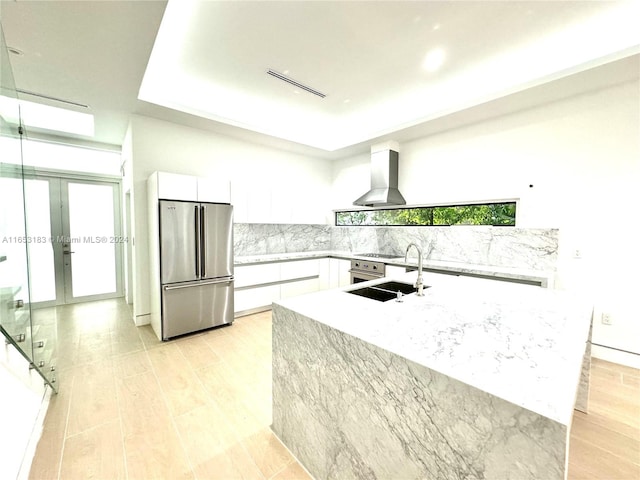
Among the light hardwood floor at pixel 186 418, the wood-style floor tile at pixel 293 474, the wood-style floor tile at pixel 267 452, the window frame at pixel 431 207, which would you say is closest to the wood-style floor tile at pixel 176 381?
the light hardwood floor at pixel 186 418

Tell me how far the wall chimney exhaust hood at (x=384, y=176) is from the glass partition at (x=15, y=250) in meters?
3.99

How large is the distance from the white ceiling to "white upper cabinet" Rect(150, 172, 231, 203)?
0.85 meters

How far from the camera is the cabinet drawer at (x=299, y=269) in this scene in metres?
4.51

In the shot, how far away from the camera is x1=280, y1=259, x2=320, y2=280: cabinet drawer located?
4509 mm

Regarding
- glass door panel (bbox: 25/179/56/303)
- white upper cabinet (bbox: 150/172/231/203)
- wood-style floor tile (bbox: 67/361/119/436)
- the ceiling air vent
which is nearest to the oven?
white upper cabinet (bbox: 150/172/231/203)

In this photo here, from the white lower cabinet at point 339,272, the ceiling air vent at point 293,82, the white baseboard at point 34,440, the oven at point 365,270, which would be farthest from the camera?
the white lower cabinet at point 339,272

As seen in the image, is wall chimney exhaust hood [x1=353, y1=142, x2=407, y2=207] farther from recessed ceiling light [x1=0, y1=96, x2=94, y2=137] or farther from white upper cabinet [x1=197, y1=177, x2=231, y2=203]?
recessed ceiling light [x1=0, y1=96, x2=94, y2=137]

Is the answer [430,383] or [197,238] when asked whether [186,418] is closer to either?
[430,383]

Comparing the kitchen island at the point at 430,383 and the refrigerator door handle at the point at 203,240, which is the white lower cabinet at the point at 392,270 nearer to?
the kitchen island at the point at 430,383

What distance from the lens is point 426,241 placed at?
169 inches

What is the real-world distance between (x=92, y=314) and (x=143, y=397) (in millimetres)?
2847

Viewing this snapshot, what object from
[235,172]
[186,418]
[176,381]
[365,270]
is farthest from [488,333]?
[235,172]

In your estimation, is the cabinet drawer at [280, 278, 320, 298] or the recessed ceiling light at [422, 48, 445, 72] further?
the cabinet drawer at [280, 278, 320, 298]

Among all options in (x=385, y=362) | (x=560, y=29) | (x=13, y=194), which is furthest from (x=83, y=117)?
(x=560, y=29)
